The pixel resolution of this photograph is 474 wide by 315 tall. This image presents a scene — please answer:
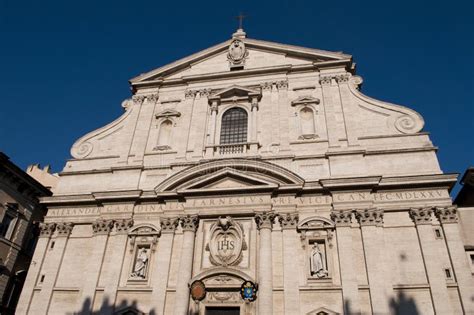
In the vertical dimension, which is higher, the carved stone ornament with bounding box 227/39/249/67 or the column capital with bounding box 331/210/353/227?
the carved stone ornament with bounding box 227/39/249/67

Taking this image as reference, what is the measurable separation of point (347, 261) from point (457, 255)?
12.6 feet

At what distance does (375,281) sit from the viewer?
45.2ft

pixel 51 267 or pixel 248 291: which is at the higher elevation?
pixel 51 267

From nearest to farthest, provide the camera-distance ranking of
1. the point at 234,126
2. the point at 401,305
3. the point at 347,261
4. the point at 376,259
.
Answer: the point at 401,305 → the point at 376,259 → the point at 347,261 → the point at 234,126

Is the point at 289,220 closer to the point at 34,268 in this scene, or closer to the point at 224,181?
the point at 224,181

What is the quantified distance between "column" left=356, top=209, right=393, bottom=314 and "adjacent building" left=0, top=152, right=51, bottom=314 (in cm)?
1664

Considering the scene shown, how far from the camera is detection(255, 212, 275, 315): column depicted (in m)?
14.1

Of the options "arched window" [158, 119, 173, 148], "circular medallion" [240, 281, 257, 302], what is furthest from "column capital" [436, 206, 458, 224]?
"arched window" [158, 119, 173, 148]

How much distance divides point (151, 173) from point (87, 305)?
21.1 feet

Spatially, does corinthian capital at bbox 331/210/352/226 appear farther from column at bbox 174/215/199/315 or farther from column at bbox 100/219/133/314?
column at bbox 100/219/133/314

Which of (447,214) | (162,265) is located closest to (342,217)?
(447,214)

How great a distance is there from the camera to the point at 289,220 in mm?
15773

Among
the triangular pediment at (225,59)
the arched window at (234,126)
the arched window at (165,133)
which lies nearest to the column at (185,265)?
the arched window at (234,126)

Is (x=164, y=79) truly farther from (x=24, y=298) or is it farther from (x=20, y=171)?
(x=24, y=298)
